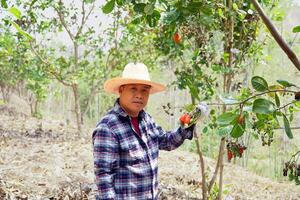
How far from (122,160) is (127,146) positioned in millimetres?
93

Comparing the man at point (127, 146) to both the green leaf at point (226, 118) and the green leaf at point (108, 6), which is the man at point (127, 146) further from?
the green leaf at point (226, 118)

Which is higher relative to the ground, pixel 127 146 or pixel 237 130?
pixel 237 130

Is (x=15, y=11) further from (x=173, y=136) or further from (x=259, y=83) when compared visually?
(x=173, y=136)

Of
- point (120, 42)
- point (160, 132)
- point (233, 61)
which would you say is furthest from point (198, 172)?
point (160, 132)

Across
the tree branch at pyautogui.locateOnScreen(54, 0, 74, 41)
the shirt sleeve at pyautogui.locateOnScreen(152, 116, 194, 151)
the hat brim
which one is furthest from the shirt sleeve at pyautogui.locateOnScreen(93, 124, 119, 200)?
the tree branch at pyautogui.locateOnScreen(54, 0, 74, 41)

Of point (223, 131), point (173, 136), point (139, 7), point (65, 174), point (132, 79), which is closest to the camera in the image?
point (223, 131)

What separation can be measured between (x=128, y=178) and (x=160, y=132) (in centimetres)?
50

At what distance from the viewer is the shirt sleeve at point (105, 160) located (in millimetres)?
2510

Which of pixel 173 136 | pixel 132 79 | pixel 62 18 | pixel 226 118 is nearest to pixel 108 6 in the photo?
pixel 226 118

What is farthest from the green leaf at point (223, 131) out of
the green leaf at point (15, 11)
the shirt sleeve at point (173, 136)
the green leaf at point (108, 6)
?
the shirt sleeve at point (173, 136)

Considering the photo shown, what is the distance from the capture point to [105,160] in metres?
2.51

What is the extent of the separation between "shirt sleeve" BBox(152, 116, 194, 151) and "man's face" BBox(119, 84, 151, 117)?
0.29m

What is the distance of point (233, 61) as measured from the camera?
13.0 ft

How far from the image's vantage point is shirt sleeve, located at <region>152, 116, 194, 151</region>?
2895 millimetres
